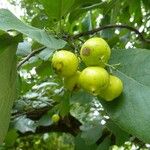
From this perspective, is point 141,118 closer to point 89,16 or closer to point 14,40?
point 14,40

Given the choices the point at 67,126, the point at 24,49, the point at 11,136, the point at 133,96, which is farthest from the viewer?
the point at 67,126

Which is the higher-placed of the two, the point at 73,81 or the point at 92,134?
the point at 73,81

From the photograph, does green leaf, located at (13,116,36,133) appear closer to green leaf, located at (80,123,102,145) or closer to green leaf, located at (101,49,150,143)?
green leaf, located at (80,123,102,145)

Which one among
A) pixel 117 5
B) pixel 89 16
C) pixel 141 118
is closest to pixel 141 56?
pixel 141 118

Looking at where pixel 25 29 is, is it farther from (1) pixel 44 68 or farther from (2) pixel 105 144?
(2) pixel 105 144

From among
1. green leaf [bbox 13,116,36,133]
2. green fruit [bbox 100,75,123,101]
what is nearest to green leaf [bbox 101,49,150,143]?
green fruit [bbox 100,75,123,101]

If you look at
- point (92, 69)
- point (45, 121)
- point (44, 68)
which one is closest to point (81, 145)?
point (45, 121)
